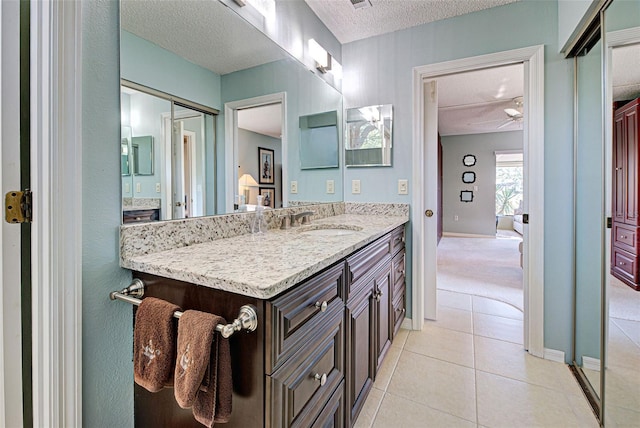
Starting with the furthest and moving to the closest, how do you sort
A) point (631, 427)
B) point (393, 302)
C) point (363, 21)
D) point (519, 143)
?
point (519, 143), point (363, 21), point (393, 302), point (631, 427)

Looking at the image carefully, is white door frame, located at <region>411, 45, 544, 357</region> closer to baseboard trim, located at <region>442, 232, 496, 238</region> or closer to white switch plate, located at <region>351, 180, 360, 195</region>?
white switch plate, located at <region>351, 180, 360, 195</region>

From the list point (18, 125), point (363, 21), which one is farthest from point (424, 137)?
point (18, 125)

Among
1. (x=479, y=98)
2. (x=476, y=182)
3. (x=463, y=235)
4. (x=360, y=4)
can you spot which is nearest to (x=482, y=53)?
(x=360, y=4)

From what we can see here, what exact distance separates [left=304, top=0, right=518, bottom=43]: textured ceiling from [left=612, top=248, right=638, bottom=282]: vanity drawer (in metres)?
1.73

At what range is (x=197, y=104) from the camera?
1.30 m

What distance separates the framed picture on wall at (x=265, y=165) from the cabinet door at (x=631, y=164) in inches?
66.2

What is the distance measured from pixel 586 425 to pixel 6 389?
7.28 feet

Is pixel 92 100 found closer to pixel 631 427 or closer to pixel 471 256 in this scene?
pixel 631 427

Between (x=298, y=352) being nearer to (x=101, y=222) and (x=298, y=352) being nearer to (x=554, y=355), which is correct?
(x=101, y=222)

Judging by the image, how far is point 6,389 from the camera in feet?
2.59

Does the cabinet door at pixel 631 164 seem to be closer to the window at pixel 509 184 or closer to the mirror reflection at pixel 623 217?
the mirror reflection at pixel 623 217

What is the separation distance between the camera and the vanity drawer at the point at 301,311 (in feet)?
2.40

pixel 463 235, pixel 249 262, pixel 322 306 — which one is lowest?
pixel 463 235

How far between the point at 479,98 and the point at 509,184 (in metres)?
4.97
